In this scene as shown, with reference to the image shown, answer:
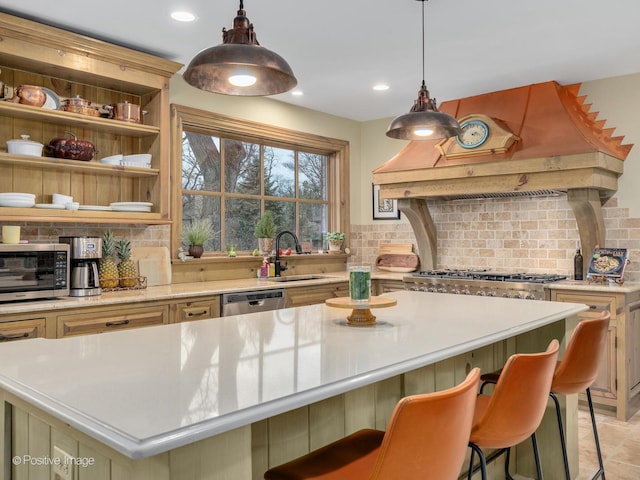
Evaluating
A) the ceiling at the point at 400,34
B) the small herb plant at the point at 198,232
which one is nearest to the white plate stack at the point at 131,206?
the small herb plant at the point at 198,232

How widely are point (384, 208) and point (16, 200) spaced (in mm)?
3625

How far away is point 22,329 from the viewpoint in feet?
9.30

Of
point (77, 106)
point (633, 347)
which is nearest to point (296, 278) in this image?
point (77, 106)

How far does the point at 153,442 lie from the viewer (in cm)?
93

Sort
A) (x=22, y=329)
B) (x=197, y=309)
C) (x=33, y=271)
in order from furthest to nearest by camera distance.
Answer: (x=197, y=309), (x=33, y=271), (x=22, y=329)

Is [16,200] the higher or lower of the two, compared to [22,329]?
higher

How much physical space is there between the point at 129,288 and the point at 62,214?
2.21ft

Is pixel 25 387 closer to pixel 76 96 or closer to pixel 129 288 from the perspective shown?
pixel 129 288

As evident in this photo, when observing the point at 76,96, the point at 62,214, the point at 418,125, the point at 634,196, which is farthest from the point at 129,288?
the point at 634,196

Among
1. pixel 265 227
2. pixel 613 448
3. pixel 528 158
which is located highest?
pixel 528 158

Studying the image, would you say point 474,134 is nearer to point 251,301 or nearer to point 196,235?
point 251,301

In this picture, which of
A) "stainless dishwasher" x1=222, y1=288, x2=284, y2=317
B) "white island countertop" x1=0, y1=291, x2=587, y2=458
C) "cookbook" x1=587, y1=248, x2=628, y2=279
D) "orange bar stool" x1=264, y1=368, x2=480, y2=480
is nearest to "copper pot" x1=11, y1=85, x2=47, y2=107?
"stainless dishwasher" x1=222, y1=288, x2=284, y2=317

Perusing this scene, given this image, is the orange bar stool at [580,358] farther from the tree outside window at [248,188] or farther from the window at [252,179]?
the tree outside window at [248,188]

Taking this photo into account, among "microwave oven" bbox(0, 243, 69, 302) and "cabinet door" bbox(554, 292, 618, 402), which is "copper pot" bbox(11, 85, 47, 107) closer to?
"microwave oven" bbox(0, 243, 69, 302)
